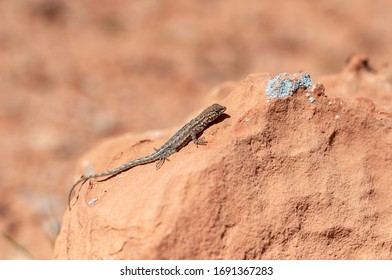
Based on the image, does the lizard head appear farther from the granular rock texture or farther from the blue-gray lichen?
the blue-gray lichen

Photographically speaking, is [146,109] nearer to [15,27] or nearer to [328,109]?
[15,27]

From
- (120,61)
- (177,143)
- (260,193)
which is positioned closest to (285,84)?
(260,193)

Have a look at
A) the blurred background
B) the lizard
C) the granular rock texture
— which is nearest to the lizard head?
the lizard

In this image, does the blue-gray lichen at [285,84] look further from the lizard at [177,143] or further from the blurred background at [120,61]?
the blurred background at [120,61]

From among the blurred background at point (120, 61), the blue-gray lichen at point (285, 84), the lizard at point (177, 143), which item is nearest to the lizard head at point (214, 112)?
the lizard at point (177, 143)

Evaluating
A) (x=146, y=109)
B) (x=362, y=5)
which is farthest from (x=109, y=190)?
(x=362, y=5)
